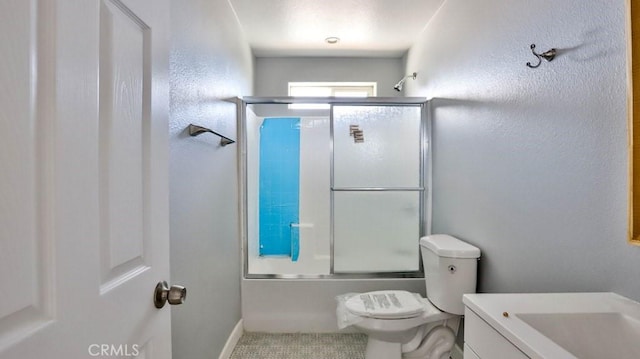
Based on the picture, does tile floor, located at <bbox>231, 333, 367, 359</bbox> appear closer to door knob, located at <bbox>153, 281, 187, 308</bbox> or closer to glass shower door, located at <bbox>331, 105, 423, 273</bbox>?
glass shower door, located at <bbox>331, 105, 423, 273</bbox>

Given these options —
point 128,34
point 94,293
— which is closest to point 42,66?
point 128,34

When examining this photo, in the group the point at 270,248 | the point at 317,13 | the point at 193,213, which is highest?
the point at 317,13

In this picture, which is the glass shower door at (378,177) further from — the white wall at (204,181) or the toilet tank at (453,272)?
the white wall at (204,181)

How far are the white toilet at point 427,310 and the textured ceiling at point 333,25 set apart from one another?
5.54 feet

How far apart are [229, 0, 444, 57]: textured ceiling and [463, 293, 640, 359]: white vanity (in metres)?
2.06

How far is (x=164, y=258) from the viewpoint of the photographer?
0.82 meters

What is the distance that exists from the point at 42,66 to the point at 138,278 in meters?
0.45

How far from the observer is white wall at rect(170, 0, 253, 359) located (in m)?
1.31

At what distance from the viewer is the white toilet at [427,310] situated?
66.9 inches

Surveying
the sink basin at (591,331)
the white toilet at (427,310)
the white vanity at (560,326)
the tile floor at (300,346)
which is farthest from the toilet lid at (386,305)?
the sink basin at (591,331)

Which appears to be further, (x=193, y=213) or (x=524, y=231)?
(x=193, y=213)

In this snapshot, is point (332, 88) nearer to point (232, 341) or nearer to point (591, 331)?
point (232, 341)

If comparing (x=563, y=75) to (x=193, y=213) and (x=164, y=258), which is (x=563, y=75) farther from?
(x=193, y=213)

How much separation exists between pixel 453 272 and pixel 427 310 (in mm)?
296
